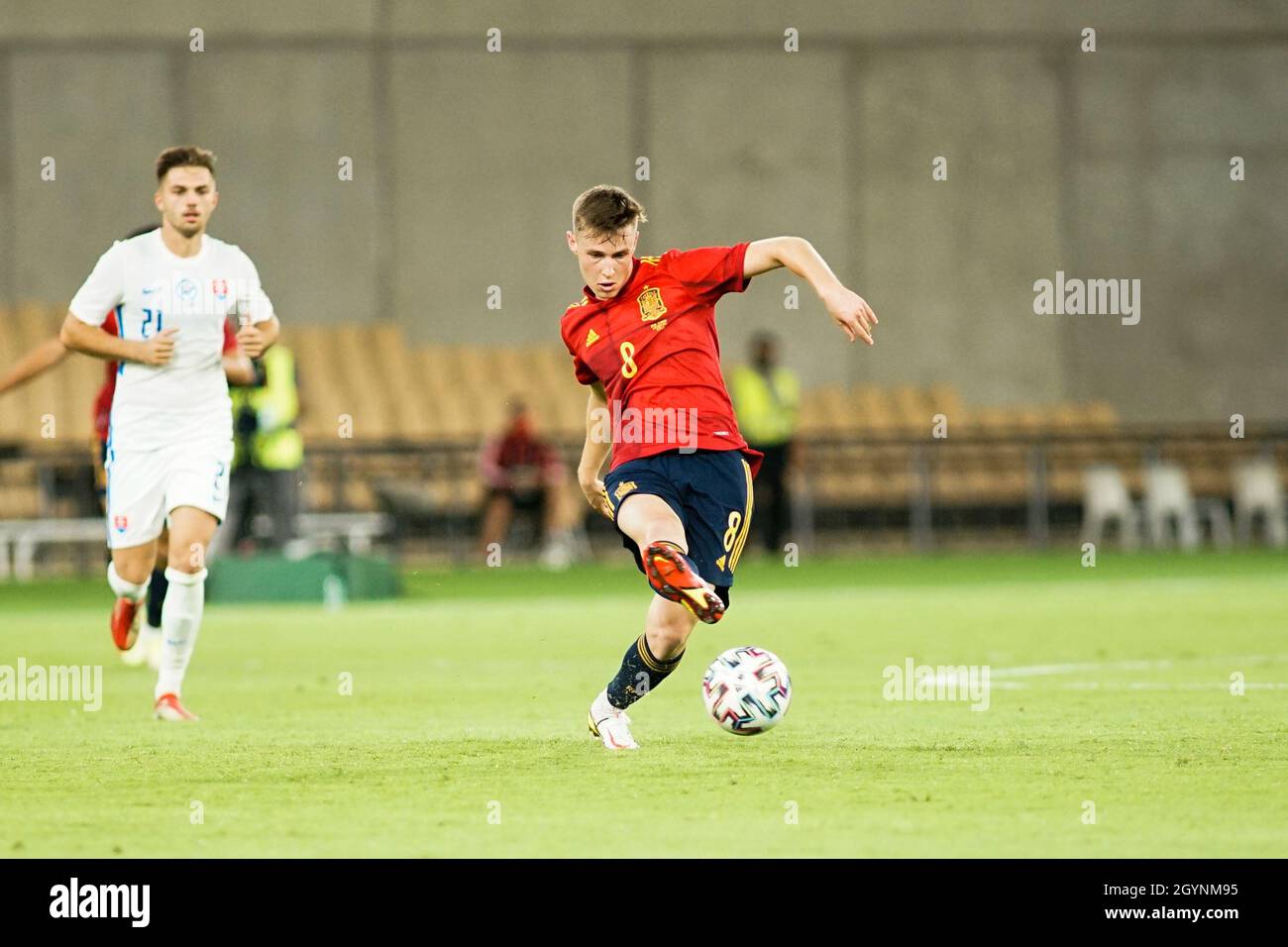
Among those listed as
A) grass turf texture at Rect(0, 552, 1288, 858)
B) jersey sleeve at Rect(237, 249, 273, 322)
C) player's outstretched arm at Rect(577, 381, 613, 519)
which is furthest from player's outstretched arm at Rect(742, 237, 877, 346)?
jersey sleeve at Rect(237, 249, 273, 322)

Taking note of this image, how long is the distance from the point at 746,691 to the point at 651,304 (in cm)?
145

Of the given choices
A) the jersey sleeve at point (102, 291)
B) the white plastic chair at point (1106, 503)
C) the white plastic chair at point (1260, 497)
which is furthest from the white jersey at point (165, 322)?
the white plastic chair at point (1260, 497)

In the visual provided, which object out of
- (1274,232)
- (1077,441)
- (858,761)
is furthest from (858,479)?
(858,761)

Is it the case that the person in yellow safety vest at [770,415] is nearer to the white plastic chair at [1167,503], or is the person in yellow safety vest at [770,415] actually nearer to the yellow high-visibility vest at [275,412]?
the white plastic chair at [1167,503]

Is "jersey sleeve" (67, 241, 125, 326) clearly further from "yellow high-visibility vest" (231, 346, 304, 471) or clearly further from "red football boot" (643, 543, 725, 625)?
"yellow high-visibility vest" (231, 346, 304, 471)

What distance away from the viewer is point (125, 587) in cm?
982

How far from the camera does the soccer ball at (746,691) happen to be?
7.64 metres

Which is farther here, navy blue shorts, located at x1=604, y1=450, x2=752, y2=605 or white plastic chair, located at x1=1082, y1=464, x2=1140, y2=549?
white plastic chair, located at x1=1082, y1=464, x2=1140, y2=549

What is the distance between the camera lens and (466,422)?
83.2 ft

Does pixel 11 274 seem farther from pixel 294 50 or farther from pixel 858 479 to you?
pixel 858 479

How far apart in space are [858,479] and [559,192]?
5.49 meters

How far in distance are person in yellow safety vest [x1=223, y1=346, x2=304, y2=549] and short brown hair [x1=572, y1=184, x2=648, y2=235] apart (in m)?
9.53

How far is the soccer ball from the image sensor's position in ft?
25.1

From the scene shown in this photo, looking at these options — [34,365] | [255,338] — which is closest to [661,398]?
[255,338]
